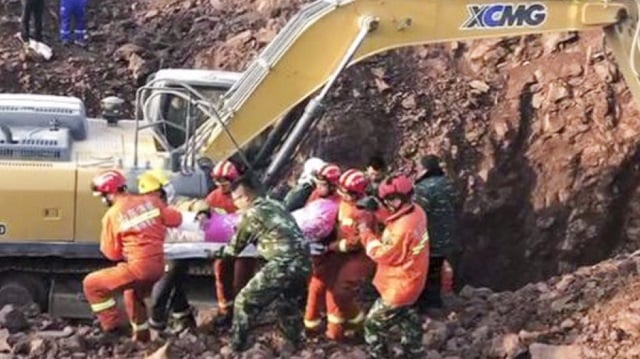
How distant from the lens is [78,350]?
12.0 meters

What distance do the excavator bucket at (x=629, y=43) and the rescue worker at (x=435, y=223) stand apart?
1.98 m

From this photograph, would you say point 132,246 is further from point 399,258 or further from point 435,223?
point 435,223

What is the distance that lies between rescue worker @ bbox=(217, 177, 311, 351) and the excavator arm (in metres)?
1.33

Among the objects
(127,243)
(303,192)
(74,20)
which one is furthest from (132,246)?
(74,20)

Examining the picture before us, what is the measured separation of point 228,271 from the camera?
12.9 meters

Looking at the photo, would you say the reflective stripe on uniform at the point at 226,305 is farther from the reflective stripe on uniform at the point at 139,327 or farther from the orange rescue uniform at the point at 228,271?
the reflective stripe on uniform at the point at 139,327

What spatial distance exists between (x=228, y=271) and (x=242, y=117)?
1418 millimetres

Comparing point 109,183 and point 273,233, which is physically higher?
point 109,183

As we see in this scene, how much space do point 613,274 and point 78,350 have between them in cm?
511

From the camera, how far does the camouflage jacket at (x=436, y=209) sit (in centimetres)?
1354

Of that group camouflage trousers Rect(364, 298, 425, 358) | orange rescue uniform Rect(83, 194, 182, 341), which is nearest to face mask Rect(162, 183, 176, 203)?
orange rescue uniform Rect(83, 194, 182, 341)

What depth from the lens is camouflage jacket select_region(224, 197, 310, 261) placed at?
11.8 m

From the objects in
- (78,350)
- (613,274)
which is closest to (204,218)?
(78,350)

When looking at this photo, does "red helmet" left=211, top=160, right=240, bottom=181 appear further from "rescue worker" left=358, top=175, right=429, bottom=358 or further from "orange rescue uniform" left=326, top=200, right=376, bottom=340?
"rescue worker" left=358, top=175, right=429, bottom=358
